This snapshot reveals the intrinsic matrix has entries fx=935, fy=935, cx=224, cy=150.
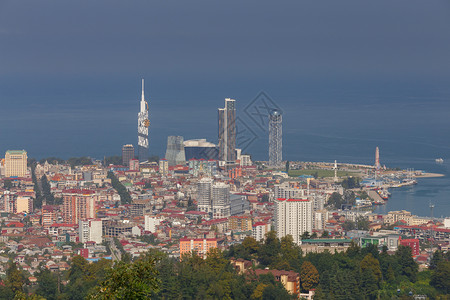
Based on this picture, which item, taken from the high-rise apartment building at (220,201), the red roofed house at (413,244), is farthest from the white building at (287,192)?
the red roofed house at (413,244)

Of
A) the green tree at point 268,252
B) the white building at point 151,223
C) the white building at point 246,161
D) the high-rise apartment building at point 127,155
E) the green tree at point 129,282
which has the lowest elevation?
the green tree at point 268,252

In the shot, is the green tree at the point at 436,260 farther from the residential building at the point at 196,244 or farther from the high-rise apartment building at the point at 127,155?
the high-rise apartment building at the point at 127,155

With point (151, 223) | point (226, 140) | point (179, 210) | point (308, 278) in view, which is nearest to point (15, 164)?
point (226, 140)

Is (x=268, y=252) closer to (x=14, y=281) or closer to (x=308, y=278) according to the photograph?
(x=308, y=278)

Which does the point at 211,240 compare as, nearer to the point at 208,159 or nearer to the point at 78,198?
the point at 78,198

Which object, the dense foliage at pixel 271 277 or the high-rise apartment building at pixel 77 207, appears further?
the high-rise apartment building at pixel 77 207

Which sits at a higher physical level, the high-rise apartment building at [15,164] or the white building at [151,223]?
the high-rise apartment building at [15,164]
